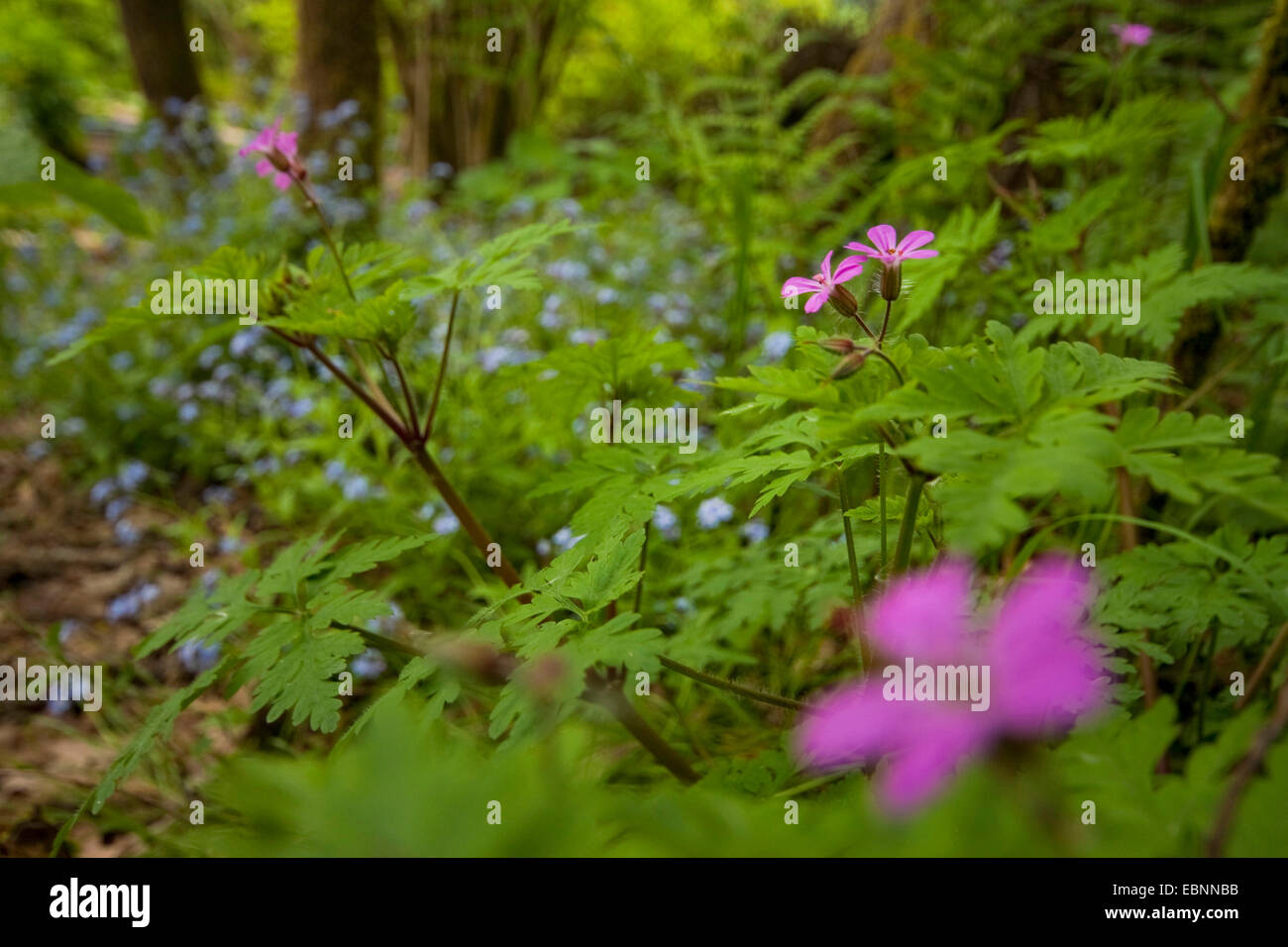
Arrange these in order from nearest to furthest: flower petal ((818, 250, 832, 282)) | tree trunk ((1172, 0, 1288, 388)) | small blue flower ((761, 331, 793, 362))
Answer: flower petal ((818, 250, 832, 282))
tree trunk ((1172, 0, 1288, 388))
small blue flower ((761, 331, 793, 362))

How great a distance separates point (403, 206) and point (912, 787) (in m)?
4.37

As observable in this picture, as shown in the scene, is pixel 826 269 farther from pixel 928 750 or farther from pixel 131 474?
pixel 131 474

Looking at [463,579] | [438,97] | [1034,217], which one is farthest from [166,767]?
[438,97]

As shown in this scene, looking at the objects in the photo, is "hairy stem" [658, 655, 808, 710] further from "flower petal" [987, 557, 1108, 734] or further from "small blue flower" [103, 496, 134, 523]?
"small blue flower" [103, 496, 134, 523]

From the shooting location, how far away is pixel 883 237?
88 cm

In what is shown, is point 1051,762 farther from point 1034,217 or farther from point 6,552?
point 6,552

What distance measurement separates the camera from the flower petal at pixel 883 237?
2.85ft

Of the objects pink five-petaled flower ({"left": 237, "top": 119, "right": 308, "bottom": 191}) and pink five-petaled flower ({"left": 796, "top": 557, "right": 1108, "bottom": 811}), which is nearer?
pink five-petaled flower ({"left": 796, "top": 557, "right": 1108, "bottom": 811})

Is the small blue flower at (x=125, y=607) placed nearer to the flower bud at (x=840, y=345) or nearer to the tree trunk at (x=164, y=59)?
Answer: the flower bud at (x=840, y=345)

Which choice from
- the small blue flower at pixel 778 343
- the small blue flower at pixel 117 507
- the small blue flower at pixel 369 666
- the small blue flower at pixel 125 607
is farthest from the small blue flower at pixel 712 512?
the small blue flower at pixel 117 507

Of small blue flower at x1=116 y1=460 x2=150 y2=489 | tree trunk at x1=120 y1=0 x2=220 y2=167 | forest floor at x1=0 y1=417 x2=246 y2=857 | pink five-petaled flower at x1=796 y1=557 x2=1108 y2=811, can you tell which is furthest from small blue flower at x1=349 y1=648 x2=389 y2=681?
tree trunk at x1=120 y1=0 x2=220 y2=167

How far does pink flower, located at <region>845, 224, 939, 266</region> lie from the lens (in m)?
0.84

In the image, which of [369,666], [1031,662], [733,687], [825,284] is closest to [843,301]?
[825,284]

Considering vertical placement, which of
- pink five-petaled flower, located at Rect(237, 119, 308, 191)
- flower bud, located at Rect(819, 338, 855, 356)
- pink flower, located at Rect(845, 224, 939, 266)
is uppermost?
pink five-petaled flower, located at Rect(237, 119, 308, 191)
